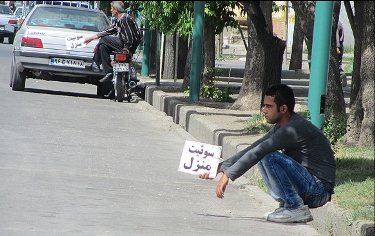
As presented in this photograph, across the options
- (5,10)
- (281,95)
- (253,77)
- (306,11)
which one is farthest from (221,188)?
(5,10)

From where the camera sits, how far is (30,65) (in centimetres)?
1552

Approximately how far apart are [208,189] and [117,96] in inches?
311

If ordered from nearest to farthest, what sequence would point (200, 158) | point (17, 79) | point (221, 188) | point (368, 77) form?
point (221, 188), point (200, 158), point (368, 77), point (17, 79)

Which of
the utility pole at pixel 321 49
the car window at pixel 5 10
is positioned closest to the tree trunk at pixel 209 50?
the utility pole at pixel 321 49

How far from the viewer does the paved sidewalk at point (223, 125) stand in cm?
607

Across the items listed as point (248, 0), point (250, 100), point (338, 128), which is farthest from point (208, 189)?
point (250, 100)

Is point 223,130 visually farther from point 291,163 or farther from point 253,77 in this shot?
point 291,163

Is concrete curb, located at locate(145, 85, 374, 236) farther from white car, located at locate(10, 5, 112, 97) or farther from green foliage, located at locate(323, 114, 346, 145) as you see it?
white car, located at locate(10, 5, 112, 97)

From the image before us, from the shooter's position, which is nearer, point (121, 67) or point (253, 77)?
point (253, 77)

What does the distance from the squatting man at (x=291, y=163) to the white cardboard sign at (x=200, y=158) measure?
0.13m

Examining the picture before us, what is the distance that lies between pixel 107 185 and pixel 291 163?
2119 mm

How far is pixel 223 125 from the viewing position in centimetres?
1109

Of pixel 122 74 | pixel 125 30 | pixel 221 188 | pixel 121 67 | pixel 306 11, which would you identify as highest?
pixel 306 11

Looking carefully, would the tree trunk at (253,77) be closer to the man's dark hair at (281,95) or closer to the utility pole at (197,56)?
the utility pole at (197,56)
